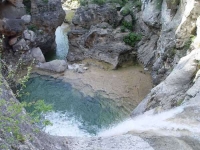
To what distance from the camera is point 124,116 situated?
17.9 metres

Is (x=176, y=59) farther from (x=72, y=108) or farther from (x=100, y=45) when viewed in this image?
(x=100, y=45)

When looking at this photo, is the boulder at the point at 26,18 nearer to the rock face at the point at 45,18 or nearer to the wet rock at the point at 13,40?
the rock face at the point at 45,18

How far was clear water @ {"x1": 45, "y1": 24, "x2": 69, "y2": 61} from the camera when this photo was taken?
95.3 feet

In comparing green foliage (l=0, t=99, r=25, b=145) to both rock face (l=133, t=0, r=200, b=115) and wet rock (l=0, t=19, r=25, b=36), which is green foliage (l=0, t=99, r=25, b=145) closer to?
rock face (l=133, t=0, r=200, b=115)

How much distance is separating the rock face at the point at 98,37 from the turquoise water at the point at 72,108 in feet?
16.3

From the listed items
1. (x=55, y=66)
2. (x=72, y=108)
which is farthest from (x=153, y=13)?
(x=72, y=108)

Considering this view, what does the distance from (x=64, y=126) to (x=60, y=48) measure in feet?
51.5

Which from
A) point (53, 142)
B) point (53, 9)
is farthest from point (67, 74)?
point (53, 142)

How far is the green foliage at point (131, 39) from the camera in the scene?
85.8ft

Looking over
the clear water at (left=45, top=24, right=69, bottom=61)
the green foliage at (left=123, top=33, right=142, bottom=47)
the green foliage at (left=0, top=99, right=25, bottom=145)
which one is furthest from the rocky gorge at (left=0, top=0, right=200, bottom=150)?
the green foliage at (left=0, top=99, right=25, bottom=145)

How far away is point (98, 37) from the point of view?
2653 cm

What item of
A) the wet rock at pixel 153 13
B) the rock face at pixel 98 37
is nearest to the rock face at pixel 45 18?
the rock face at pixel 98 37

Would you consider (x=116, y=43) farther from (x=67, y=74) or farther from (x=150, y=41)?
(x=67, y=74)

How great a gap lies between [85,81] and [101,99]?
10.5 ft
